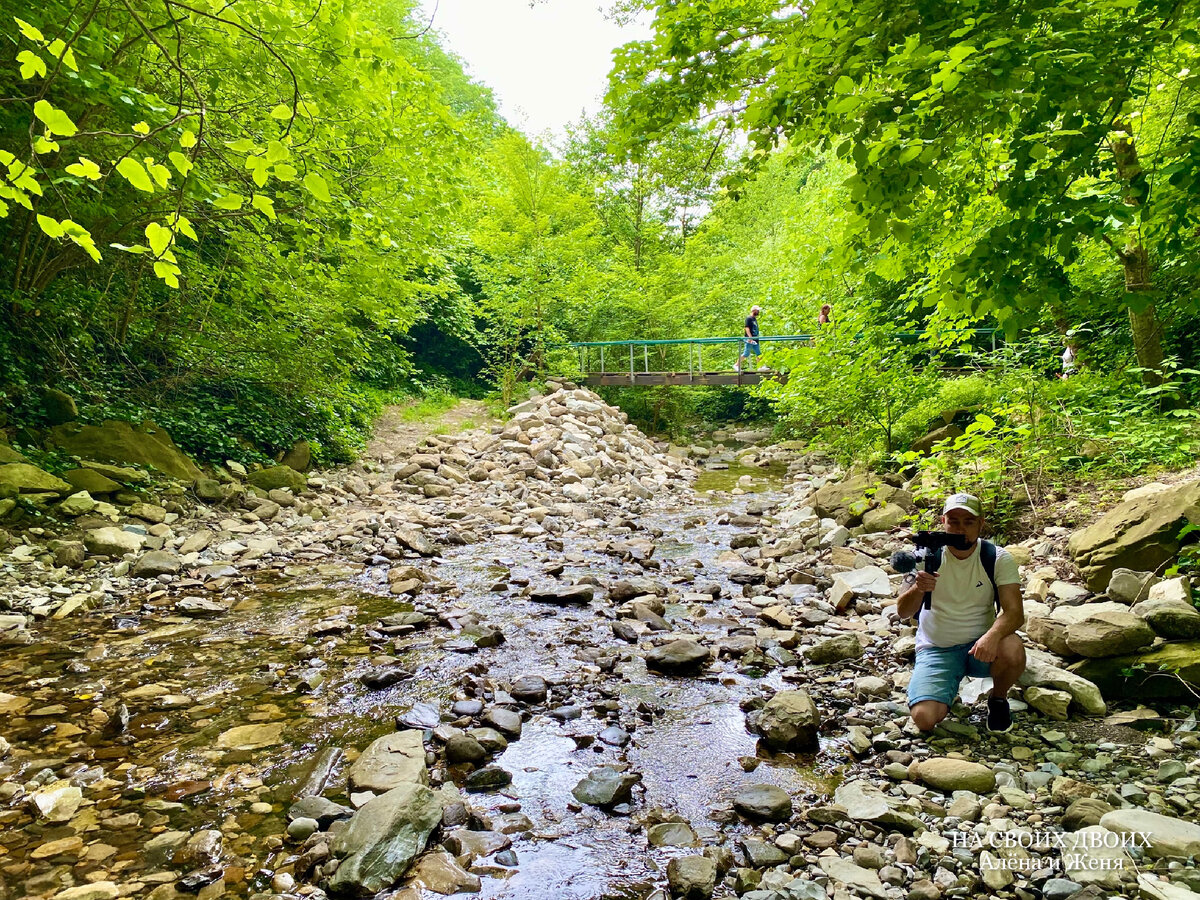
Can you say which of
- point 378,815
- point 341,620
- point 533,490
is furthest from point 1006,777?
point 533,490

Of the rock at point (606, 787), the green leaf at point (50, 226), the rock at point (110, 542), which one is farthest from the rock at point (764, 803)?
the rock at point (110, 542)

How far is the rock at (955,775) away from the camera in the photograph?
2.73 metres

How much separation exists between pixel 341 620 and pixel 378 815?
9.05 feet

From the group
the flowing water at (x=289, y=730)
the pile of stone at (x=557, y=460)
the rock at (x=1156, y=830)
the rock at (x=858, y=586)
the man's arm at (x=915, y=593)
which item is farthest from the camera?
the pile of stone at (x=557, y=460)

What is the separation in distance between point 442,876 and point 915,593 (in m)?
2.83

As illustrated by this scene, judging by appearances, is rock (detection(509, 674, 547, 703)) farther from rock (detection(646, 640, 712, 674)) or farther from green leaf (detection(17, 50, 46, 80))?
green leaf (detection(17, 50, 46, 80))

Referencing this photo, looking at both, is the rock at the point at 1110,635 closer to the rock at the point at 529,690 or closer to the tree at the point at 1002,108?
the tree at the point at 1002,108

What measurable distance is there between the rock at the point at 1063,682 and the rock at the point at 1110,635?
166mm

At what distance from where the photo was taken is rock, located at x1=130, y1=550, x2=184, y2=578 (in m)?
5.50

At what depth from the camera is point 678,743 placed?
135 inches

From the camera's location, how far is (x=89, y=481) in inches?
235

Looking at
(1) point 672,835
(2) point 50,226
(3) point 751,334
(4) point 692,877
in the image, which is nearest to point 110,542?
(2) point 50,226

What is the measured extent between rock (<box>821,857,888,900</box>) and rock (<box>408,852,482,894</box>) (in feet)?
4.54

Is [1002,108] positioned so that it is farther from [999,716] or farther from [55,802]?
[55,802]
